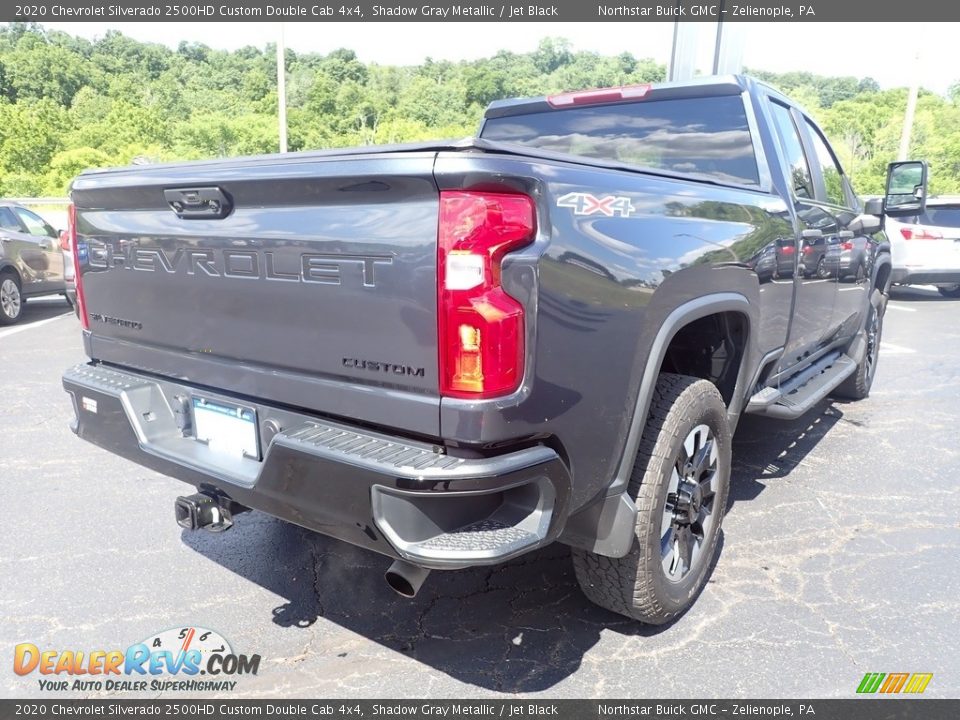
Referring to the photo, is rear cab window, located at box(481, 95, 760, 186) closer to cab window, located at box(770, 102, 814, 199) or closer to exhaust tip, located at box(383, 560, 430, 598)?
cab window, located at box(770, 102, 814, 199)

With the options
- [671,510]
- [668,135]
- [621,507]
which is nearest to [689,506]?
[671,510]

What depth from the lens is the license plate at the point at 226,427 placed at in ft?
7.39

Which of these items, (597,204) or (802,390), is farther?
(802,390)

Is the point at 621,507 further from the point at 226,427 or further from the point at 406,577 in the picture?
the point at 226,427

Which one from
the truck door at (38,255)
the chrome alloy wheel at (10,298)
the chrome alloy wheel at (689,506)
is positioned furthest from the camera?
the truck door at (38,255)

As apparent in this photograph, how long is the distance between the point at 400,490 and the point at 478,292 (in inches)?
21.1

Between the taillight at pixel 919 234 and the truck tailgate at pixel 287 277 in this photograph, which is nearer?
the truck tailgate at pixel 287 277

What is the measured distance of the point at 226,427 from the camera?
2.33 m

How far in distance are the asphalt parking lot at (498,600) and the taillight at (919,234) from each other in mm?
8669

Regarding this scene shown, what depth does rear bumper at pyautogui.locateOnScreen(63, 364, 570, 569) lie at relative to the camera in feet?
5.78

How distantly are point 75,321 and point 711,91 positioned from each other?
883 centimetres

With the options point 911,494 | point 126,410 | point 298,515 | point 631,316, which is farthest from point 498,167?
point 911,494
